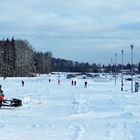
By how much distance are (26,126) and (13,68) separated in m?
124

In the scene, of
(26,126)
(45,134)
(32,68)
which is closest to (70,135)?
(45,134)

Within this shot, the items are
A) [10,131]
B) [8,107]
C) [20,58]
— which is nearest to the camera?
[10,131]

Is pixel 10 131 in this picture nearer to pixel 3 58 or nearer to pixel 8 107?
pixel 8 107

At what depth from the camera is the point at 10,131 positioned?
668 inches

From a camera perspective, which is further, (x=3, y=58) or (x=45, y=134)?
(x=3, y=58)

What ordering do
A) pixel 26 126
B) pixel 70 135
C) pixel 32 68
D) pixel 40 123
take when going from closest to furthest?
pixel 70 135
pixel 26 126
pixel 40 123
pixel 32 68

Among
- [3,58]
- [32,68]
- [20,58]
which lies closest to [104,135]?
[3,58]

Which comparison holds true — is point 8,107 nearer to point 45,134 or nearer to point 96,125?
point 96,125

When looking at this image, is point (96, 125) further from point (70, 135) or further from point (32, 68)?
point (32, 68)

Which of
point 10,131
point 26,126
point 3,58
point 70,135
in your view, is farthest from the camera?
point 3,58

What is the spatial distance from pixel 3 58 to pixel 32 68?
4652cm

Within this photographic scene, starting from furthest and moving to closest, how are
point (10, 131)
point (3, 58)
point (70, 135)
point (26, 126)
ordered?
1. point (3, 58)
2. point (26, 126)
3. point (10, 131)
4. point (70, 135)

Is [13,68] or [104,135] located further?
[13,68]

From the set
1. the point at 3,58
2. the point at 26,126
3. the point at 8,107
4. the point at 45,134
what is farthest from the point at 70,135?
the point at 3,58
